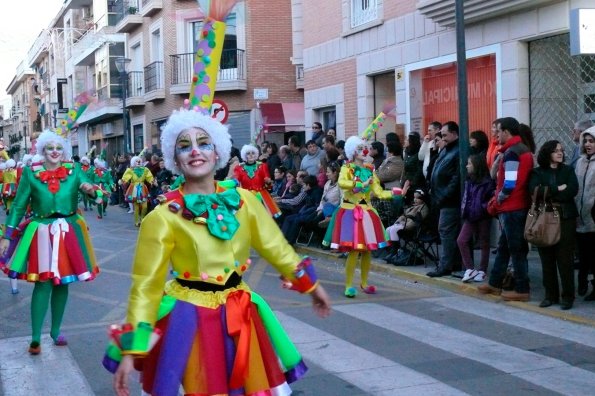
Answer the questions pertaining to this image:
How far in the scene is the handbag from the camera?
8828mm

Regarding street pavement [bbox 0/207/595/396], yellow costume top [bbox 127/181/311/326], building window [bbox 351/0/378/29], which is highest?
building window [bbox 351/0/378/29]

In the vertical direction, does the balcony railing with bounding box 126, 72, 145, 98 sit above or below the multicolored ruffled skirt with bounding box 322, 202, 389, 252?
above

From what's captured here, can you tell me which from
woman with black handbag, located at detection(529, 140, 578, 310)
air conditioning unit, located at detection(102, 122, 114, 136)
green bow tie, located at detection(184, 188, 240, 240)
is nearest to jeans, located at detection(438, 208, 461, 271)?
woman with black handbag, located at detection(529, 140, 578, 310)

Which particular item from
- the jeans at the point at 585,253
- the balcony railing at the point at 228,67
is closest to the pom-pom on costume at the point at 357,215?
the jeans at the point at 585,253

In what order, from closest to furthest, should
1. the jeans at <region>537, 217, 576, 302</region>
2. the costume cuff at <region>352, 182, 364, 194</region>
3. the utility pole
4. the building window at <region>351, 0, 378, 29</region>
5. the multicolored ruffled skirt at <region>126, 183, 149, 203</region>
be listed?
the jeans at <region>537, 217, 576, 302</region>, the costume cuff at <region>352, 182, 364, 194</region>, the utility pole, the building window at <region>351, 0, 378, 29</region>, the multicolored ruffled skirt at <region>126, 183, 149, 203</region>

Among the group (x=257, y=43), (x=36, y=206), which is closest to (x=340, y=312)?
(x=36, y=206)

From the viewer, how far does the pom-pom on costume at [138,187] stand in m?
21.3

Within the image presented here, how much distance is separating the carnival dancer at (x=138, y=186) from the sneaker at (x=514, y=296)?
13180 mm

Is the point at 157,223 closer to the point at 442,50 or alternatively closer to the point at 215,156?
the point at 215,156

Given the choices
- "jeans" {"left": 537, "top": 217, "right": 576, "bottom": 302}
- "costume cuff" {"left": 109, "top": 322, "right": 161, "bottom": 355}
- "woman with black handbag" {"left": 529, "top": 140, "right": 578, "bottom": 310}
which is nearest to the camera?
"costume cuff" {"left": 109, "top": 322, "right": 161, "bottom": 355}

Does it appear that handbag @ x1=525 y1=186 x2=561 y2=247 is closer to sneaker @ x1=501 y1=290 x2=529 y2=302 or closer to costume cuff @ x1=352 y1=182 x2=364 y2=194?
sneaker @ x1=501 y1=290 x2=529 y2=302

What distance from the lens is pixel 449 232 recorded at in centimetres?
1092

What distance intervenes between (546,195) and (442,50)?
6.77 metres

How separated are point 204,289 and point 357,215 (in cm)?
603
